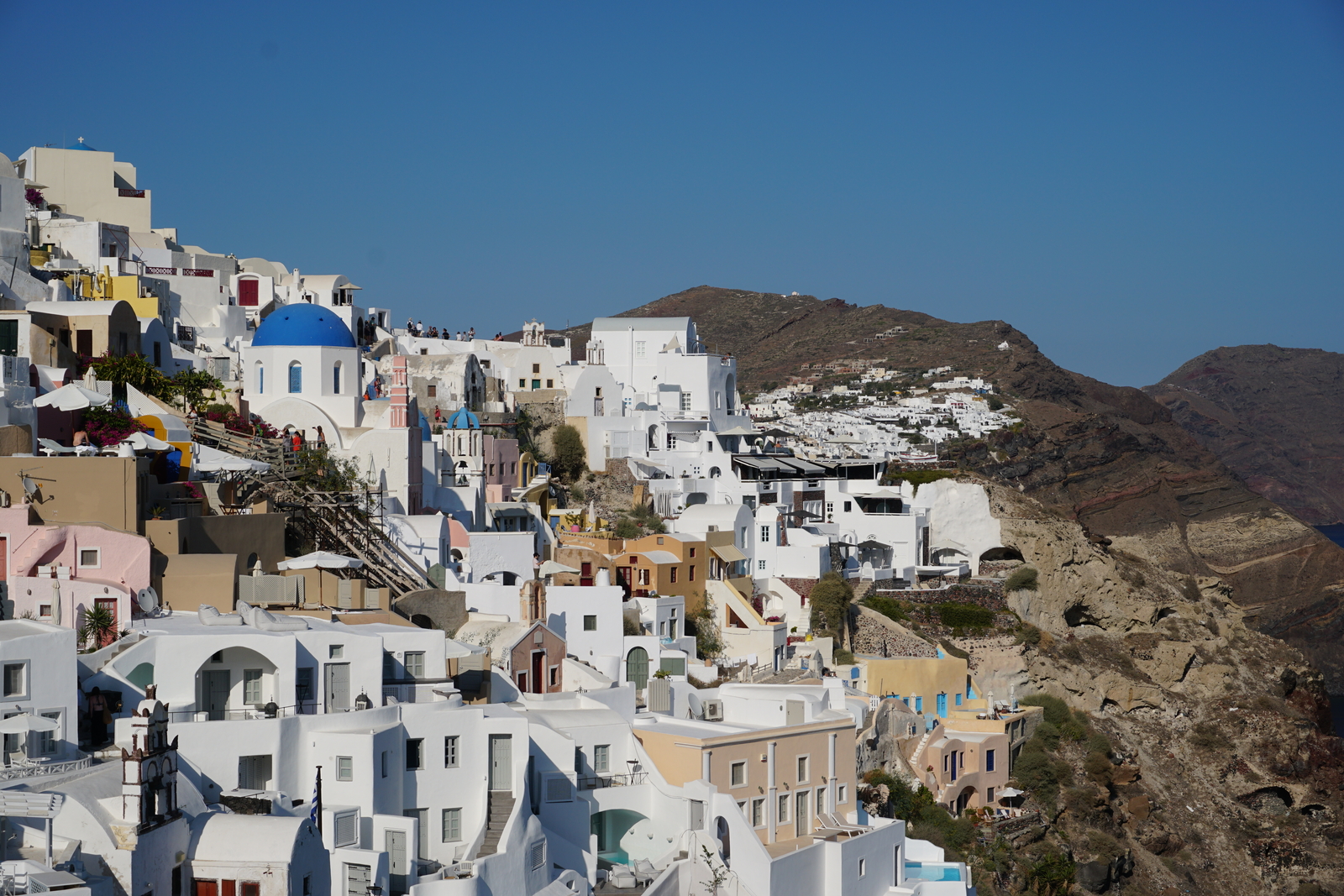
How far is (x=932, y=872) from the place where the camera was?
35281 mm

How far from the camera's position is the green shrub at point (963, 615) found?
55.2 m

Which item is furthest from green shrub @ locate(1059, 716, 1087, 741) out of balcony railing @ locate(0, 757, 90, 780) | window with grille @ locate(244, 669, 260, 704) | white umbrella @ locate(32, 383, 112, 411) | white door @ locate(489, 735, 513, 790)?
balcony railing @ locate(0, 757, 90, 780)

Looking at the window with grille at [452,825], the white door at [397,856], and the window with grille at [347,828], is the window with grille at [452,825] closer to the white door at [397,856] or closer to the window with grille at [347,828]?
the white door at [397,856]

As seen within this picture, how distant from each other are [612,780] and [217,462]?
1243 centimetres

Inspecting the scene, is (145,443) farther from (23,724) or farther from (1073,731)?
(1073,731)

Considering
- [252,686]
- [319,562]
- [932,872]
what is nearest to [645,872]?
[252,686]

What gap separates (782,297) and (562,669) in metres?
148

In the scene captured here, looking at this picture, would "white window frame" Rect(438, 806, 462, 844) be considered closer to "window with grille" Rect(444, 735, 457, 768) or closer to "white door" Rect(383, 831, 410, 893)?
"window with grille" Rect(444, 735, 457, 768)

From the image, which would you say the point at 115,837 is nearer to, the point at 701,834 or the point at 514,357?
the point at 701,834

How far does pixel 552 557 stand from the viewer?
46.3 meters

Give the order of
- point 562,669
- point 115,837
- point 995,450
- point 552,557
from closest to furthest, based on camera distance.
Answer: point 115,837 → point 562,669 → point 552,557 → point 995,450

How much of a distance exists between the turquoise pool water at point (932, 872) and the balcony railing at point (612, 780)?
25.4 ft

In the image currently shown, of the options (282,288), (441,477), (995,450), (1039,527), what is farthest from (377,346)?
(995,450)

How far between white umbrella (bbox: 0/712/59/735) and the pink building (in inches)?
201
